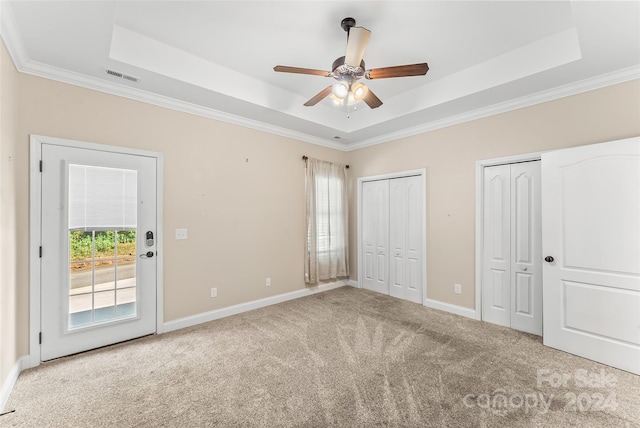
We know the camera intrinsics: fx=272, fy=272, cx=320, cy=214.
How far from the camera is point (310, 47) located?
277cm

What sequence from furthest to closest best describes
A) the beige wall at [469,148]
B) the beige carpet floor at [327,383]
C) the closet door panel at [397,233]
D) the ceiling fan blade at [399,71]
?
the closet door panel at [397,233]
the beige wall at [469,148]
the ceiling fan blade at [399,71]
the beige carpet floor at [327,383]

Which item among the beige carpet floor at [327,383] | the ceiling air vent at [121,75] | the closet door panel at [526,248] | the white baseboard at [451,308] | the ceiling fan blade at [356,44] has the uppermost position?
the ceiling air vent at [121,75]

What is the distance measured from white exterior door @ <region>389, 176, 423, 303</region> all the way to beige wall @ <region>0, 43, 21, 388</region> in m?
4.50

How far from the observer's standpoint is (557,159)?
9.37 ft

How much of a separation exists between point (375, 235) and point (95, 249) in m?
3.98

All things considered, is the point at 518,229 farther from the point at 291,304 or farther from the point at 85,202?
the point at 85,202

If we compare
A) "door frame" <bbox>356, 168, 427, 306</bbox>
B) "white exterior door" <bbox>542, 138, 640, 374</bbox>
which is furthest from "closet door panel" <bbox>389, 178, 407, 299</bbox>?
"white exterior door" <bbox>542, 138, 640, 374</bbox>

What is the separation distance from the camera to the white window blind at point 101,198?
8.95 ft

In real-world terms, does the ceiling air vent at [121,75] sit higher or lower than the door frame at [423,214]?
higher

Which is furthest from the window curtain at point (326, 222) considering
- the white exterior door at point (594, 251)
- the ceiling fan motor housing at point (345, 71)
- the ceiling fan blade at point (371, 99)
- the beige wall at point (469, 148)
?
the white exterior door at point (594, 251)

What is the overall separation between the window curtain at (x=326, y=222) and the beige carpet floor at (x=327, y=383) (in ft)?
5.17

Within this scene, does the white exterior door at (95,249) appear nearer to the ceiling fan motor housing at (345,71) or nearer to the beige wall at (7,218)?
the beige wall at (7,218)

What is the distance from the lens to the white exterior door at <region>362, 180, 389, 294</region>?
4799mm

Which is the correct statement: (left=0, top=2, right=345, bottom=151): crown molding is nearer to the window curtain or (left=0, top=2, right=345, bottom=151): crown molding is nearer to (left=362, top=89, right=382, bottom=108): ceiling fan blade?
the window curtain
